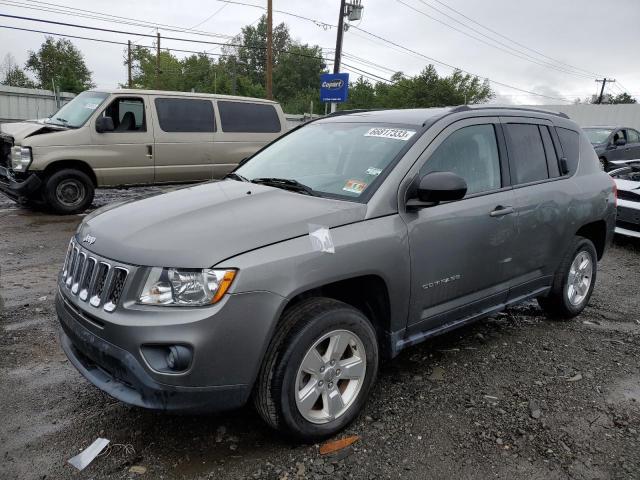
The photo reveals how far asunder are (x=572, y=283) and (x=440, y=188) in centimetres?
237

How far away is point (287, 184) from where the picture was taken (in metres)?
3.30

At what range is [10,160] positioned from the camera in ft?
27.5

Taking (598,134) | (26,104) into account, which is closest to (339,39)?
(598,134)

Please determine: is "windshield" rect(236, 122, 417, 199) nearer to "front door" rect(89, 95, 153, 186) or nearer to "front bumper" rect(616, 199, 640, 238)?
"front door" rect(89, 95, 153, 186)

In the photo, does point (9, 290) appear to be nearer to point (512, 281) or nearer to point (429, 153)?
point (429, 153)

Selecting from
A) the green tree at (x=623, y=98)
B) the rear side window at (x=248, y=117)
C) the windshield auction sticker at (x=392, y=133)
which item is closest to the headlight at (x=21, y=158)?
the rear side window at (x=248, y=117)

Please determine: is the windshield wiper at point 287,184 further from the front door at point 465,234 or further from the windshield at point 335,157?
the front door at point 465,234

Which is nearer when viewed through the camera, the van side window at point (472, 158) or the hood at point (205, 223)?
the hood at point (205, 223)

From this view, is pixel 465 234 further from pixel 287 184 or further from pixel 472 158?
pixel 287 184

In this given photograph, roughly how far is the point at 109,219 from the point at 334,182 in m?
1.31

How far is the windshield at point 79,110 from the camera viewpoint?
8.62m

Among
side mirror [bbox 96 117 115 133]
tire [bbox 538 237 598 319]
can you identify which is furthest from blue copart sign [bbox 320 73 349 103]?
tire [bbox 538 237 598 319]

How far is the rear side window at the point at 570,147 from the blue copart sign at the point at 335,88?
16275 millimetres

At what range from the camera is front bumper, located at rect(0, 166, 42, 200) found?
798 cm
